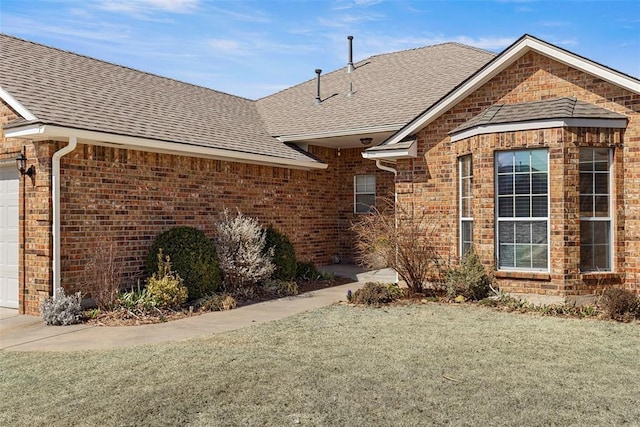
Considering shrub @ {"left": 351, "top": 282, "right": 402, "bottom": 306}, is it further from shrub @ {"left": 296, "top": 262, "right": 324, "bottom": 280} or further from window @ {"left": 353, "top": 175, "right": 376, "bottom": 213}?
window @ {"left": 353, "top": 175, "right": 376, "bottom": 213}

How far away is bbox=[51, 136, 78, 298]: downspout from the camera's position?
29.7 ft

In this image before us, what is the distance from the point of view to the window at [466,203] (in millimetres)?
10742

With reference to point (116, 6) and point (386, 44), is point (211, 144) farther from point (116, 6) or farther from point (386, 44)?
point (386, 44)

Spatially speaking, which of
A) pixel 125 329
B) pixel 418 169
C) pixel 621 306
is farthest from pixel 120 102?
pixel 621 306

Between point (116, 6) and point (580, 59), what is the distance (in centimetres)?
880

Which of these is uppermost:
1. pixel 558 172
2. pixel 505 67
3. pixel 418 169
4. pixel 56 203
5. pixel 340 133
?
pixel 505 67

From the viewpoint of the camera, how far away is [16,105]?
29.8 ft

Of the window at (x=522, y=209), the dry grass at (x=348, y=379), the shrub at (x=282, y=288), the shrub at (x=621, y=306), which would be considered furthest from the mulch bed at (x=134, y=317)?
the shrub at (x=621, y=306)

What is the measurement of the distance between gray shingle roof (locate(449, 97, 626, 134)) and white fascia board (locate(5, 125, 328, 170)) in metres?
5.06

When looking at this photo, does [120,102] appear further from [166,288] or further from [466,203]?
[466,203]

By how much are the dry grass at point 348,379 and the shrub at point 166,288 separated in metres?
2.25

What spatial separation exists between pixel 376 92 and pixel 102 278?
9.84 metres

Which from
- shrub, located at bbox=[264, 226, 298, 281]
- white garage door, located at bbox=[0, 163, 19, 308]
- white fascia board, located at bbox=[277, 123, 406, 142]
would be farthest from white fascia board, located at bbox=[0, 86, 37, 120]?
white fascia board, located at bbox=[277, 123, 406, 142]

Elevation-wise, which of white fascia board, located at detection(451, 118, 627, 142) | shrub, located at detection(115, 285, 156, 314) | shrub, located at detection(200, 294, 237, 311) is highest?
white fascia board, located at detection(451, 118, 627, 142)
